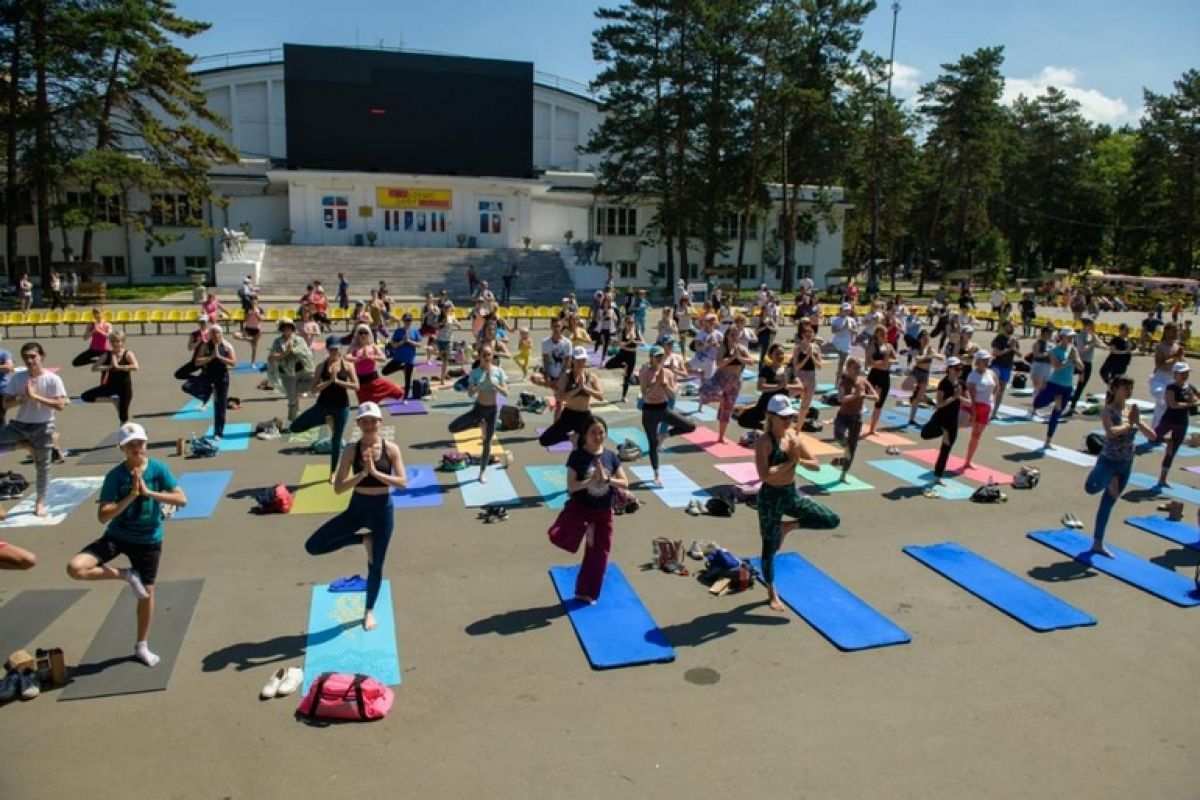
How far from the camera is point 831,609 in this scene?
8.20 meters

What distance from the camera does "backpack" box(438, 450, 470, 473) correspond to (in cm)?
1254

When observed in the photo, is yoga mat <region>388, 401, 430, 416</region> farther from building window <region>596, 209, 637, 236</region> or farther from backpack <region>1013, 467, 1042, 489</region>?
building window <region>596, 209, 637, 236</region>

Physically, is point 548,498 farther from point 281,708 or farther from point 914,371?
point 914,371

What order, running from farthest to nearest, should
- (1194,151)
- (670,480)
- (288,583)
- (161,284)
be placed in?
(1194,151) < (161,284) < (670,480) < (288,583)

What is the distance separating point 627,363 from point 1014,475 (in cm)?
744

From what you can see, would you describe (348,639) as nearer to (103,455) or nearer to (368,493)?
(368,493)

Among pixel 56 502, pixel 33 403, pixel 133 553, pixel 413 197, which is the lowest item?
pixel 56 502

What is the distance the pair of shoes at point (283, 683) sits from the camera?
21.1ft

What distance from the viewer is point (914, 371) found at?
1622 cm

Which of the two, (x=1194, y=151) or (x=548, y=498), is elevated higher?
(x=1194, y=151)

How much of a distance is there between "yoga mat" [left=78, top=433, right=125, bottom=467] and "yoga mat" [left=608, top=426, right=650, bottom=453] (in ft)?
25.1

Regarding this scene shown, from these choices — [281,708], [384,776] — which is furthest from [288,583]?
[384,776]

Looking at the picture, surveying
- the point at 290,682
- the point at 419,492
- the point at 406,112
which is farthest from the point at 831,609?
the point at 406,112

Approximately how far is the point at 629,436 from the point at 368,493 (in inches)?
329
